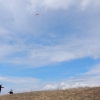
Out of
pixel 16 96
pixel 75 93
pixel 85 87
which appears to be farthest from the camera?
pixel 16 96

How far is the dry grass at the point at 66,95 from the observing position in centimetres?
3161

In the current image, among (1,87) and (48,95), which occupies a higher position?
(1,87)

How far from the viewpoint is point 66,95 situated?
3406 cm

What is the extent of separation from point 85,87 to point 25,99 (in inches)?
365

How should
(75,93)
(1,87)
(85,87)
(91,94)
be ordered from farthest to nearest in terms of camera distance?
(1,87)
(85,87)
(75,93)
(91,94)

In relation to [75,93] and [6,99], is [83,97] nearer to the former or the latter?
[75,93]

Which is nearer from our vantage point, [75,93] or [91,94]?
[91,94]

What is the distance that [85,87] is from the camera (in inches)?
1444

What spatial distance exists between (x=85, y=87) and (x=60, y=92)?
3.92 metres

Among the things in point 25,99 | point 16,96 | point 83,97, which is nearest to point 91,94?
point 83,97

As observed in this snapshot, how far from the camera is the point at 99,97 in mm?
29922

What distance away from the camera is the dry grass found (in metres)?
31.6

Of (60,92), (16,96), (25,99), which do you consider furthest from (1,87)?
(60,92)

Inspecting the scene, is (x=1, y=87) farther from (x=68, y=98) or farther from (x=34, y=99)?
(x=68, y=98)
